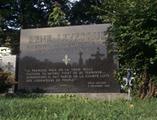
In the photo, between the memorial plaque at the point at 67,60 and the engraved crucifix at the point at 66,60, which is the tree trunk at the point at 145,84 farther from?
the engraved crucifix at the point at 66,60

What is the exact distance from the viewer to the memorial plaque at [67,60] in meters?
20.5

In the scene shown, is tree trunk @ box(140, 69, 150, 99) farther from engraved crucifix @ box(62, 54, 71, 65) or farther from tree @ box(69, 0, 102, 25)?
tree @ box(69, 0, 102, 25)

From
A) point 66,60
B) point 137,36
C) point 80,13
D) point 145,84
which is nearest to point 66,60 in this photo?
point 66,60

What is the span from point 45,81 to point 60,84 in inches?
28.1

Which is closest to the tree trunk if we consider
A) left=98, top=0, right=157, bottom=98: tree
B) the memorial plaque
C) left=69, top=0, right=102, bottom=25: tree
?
left=98, top=0, right=157, bottom=98: tree

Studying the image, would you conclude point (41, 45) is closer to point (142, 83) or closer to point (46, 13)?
A: point (142, 83)

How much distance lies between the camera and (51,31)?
22016mm

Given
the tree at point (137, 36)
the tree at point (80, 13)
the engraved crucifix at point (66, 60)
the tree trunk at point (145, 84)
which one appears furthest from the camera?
the tree at point (80, 13)

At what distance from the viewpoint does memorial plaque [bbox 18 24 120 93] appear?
20484mm

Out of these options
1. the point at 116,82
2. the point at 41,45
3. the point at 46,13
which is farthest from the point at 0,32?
the point at 116,82

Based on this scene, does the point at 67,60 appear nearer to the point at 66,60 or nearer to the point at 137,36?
the point at 66,60

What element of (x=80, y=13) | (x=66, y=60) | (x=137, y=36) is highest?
(x=80, y=13)

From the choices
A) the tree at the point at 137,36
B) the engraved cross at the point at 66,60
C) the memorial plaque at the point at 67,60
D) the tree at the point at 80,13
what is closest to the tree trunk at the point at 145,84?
the tree at the point at 137,36

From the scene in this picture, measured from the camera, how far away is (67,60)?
69.7 feet
